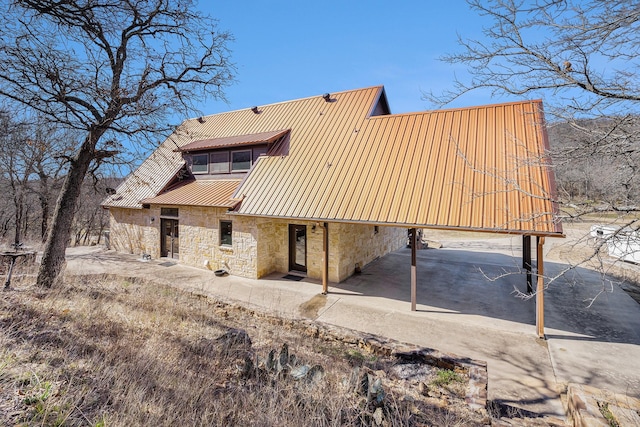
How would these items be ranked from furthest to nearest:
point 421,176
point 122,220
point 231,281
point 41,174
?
1. point 41,174
2. point 122,220
3. point 231,281
4. point 421,176

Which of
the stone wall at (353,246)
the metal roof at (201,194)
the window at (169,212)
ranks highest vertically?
the metal roof at (201,194)

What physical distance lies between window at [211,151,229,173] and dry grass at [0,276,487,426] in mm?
8478

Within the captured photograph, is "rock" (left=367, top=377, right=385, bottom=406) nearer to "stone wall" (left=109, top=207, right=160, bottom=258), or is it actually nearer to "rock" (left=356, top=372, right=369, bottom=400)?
"rock" (left=356, top=372, right=369, bottom=400)

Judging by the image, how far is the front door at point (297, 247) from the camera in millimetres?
11461

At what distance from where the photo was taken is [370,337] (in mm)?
6156

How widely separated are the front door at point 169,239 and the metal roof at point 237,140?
384cm

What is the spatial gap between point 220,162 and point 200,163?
4.89 ft

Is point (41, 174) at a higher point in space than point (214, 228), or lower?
higher

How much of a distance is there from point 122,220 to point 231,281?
32.3ft

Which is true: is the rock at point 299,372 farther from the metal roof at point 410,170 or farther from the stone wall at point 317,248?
the stone wall at point 317,248

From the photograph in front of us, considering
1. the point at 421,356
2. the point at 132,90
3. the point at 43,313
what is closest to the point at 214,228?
the point at 132,90

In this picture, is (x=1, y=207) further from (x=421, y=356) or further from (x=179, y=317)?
(x=421, y=356)

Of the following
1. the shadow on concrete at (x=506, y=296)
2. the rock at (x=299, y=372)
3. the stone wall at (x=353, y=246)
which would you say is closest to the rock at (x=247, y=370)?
the rock at (x=299, y=372)

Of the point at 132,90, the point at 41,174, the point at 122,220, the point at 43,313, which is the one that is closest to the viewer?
the point at 43,313
